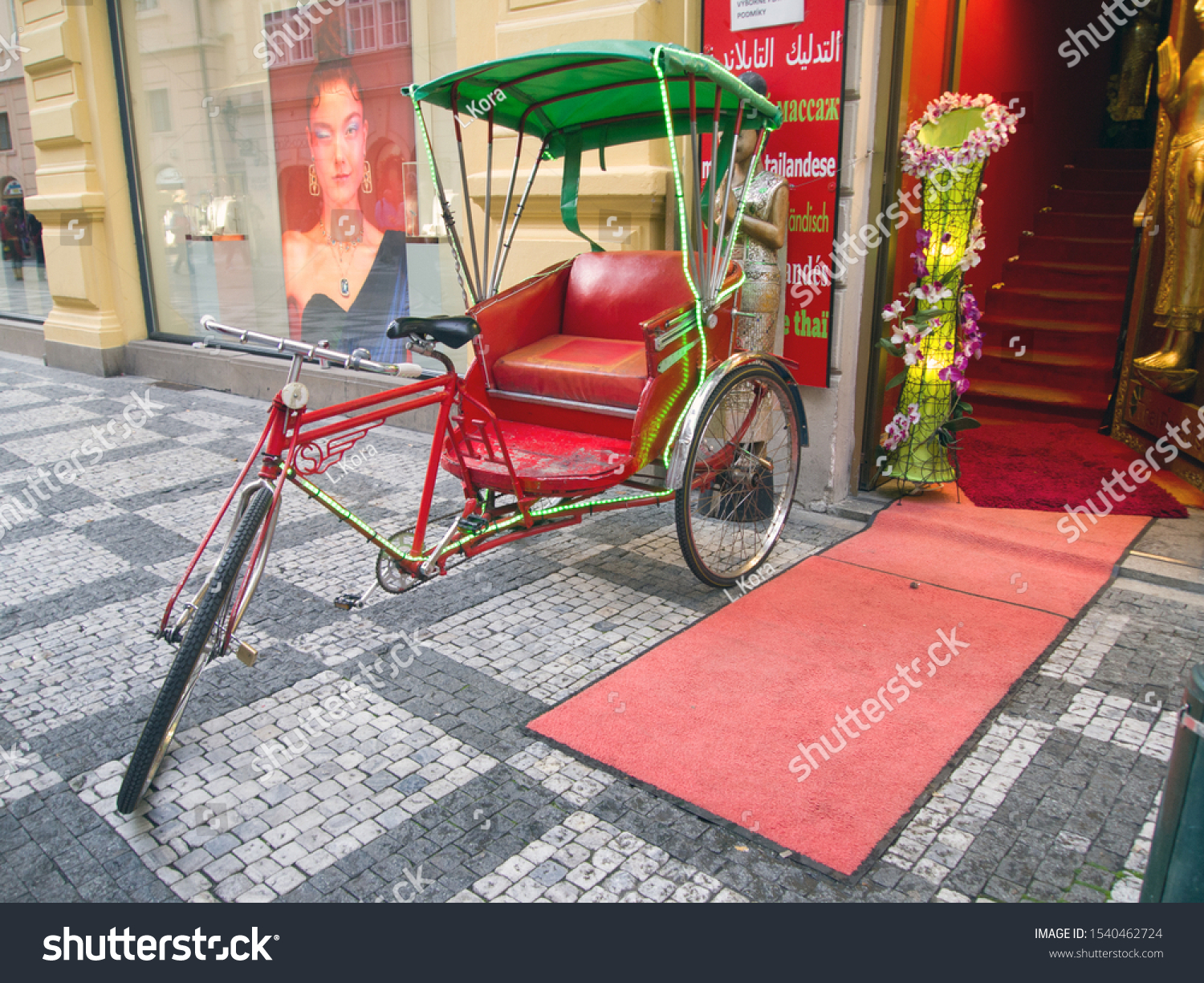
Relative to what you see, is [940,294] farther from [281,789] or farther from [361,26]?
[361,26]

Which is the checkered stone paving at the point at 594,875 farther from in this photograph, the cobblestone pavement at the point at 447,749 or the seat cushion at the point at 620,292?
the seat cushion at the point at 620,292

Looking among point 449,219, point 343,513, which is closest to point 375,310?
point 449,219

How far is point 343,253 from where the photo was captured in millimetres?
7113

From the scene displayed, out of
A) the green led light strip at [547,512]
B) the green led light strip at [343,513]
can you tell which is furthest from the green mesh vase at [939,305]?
the green led light strip at [343,513]

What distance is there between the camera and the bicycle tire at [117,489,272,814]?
2.38 meters

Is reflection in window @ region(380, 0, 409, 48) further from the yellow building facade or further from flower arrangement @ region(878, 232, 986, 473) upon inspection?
flower arrangement @ region(878, 232, 986, 473)

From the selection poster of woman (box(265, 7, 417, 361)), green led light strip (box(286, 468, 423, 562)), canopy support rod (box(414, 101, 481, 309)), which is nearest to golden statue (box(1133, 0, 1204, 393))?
canopy support rod (box(414, 101, 481, 309))

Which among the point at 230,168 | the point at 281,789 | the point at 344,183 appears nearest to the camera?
the point at 281,789

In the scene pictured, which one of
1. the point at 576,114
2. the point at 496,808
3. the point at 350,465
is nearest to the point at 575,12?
the point at 576,114

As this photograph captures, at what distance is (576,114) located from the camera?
Answer: 4.23 m

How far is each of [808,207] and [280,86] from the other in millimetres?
4726

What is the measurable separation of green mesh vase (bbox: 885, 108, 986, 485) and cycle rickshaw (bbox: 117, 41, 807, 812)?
74 cm

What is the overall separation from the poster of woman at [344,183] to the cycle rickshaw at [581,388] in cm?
260

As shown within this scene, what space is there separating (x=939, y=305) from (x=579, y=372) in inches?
78.4
